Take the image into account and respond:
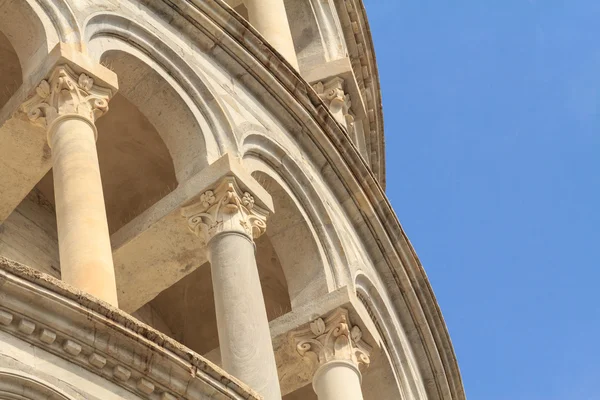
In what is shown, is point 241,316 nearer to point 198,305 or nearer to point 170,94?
point 170,94

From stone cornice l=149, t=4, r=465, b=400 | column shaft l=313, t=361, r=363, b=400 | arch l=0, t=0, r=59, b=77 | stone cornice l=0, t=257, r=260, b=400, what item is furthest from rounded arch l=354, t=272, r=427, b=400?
stone cornice l=0, t=257, r=260, b=400

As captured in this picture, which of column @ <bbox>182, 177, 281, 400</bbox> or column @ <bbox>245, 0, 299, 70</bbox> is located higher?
column @ <bbox>245, 0, 299, 70</bbox>

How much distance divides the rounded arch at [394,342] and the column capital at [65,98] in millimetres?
5458

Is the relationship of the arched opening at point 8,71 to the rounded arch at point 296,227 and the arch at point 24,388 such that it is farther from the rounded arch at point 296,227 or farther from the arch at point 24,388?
the arch at point 24,388

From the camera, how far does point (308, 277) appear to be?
25500 millimetres

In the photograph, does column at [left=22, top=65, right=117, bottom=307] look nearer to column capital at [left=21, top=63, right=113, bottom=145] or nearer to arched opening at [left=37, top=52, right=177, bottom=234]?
column capital at [left=21, top=63, right=113, bottom=145]

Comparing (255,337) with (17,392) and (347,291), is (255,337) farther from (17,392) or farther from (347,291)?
(17,392)

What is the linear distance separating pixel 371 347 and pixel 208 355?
299 cm

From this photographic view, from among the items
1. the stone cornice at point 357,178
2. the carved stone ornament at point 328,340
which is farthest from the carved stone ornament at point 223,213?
the stone cornice at point 357,178

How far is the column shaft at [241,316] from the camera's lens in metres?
21.3

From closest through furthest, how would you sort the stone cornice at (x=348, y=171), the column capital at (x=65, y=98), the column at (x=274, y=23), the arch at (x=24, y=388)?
the arch at (x=24, y=388) → the column capital at (x=65, y=98) → the stone cornice at (x=348, y=171) → the column at (x=274, y=23)

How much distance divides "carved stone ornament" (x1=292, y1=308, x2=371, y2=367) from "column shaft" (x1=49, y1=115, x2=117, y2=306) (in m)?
4.15

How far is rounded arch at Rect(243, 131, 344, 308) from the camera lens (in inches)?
1000

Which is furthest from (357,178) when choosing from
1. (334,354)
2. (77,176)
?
(77,176)
